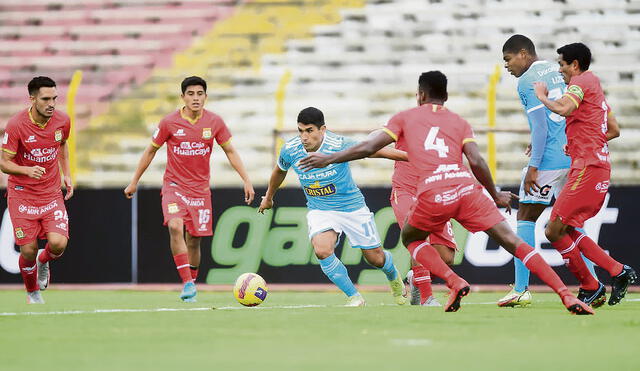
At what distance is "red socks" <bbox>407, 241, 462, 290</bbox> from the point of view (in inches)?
340

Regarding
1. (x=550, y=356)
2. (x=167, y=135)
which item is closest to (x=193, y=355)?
(x=550, y=356)

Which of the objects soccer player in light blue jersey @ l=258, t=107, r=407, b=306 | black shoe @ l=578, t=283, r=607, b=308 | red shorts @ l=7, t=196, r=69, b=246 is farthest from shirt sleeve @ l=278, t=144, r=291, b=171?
black shoe @ l=578, t=283, r=607, b=308

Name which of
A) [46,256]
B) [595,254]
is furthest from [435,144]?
[46,256]

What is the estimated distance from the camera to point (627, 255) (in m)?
13.5

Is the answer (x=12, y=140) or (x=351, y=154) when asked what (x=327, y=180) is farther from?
(x=12, y=140)

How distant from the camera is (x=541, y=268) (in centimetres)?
837

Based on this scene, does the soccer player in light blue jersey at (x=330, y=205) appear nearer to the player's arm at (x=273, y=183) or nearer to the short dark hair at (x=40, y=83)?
the player's arm at (x=273, y=183)

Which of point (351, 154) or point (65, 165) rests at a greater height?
point (351, 154)

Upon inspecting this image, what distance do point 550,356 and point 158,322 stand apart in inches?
127

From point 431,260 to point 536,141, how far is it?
57.8 inches

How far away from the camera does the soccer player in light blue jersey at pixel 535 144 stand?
9.57 m

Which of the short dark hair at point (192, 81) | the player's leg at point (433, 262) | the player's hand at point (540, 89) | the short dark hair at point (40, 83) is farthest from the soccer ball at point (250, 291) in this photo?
the player's hand at point (540, 89)

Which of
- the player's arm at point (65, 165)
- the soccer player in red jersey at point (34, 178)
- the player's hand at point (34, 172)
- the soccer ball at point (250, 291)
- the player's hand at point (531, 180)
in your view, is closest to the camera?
the player's hand at point (531, 180)

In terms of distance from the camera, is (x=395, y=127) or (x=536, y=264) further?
(x=395, y=127)
